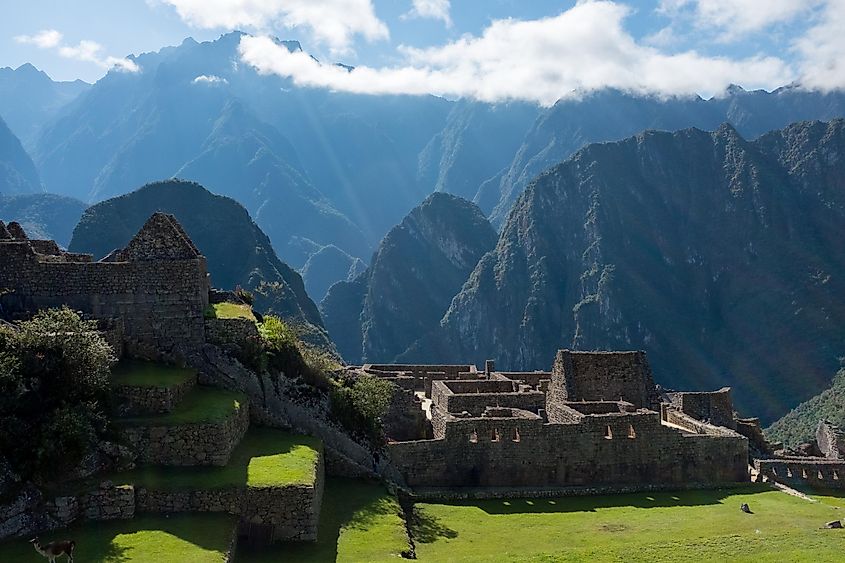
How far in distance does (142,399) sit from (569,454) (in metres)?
14.4

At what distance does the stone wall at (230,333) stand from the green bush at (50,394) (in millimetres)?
4471

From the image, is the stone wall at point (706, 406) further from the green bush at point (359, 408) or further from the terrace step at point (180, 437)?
the terrace step at point (180, 437)

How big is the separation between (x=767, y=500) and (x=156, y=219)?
70.7 ft

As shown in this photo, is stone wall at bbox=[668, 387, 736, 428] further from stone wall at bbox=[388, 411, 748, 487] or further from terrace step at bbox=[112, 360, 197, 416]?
terrace step at bbox=[112, 360, 197, 416]

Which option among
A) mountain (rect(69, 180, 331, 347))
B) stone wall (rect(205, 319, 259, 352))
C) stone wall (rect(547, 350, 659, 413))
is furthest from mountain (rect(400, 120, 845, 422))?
stone wall (rect(205, 319, 259, 352))

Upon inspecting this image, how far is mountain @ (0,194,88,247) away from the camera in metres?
148

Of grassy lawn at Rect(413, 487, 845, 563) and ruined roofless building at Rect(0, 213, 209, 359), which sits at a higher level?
ruined roofless building at Rect(0, 213, 209, 359)

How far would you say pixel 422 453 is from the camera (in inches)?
885

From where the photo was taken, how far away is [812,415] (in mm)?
108375

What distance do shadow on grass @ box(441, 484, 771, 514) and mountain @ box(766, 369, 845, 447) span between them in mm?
73881

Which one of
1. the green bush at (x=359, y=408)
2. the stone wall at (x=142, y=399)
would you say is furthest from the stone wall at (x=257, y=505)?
the green bush at (x=359, y=408)

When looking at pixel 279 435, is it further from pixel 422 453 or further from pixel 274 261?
pixel 274 261

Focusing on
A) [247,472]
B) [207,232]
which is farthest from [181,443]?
[207,232]

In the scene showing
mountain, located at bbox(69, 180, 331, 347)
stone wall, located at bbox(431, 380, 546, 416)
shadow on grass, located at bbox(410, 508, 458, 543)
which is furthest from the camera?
mountain, located at bbox(69, 180, 331, 347)
